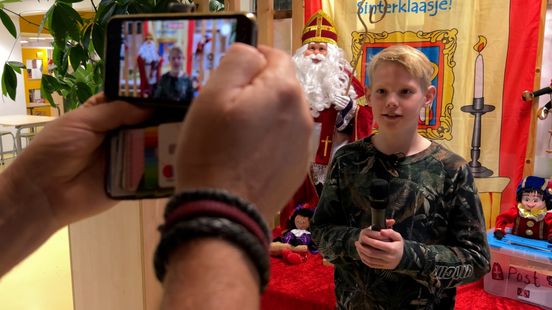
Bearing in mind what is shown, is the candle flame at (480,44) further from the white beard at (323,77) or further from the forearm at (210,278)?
the forearm at (210,278)

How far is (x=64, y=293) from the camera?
259cm

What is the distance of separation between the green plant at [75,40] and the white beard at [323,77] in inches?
48.2

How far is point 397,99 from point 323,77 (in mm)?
1489

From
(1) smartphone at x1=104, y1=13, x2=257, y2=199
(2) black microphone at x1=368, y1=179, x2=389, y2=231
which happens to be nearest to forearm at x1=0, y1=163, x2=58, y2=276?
(1) smartphone at x1=104, y1=13, x2=257, y2=199

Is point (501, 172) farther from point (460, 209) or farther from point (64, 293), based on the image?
point (64, 293)

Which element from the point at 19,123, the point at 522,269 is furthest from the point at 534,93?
the point at 19,123

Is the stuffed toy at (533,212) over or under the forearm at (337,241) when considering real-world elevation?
under

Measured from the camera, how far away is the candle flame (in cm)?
247

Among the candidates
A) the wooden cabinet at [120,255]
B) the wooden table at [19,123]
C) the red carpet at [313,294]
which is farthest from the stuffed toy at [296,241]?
the wooden table at [19,123]

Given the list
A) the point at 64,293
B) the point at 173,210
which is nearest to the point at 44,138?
the point at 173,210

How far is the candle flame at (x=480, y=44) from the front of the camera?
8.11ft

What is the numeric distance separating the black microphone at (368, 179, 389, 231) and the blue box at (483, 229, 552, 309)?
3.80 ft

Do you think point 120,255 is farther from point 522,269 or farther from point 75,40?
point 522,269

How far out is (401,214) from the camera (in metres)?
1.17
